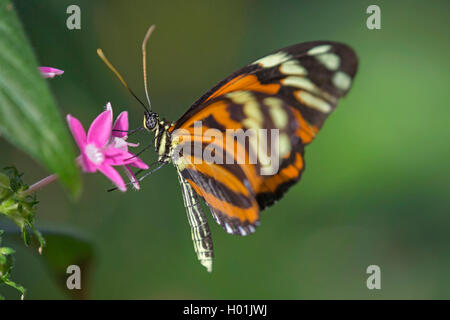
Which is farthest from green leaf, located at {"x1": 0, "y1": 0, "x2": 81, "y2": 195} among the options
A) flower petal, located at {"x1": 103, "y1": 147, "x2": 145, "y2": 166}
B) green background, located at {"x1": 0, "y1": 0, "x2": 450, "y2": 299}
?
green background, located at {"x1": 0, "y1": 0, "x2": 450, "y2": 299}

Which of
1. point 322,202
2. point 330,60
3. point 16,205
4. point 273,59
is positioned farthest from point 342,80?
point 322,202

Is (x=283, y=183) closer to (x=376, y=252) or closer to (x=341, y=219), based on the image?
(x=341, y=219)

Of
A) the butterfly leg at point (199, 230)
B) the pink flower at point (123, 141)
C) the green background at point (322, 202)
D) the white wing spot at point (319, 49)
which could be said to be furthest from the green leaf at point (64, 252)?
the green background at point (322, 202)

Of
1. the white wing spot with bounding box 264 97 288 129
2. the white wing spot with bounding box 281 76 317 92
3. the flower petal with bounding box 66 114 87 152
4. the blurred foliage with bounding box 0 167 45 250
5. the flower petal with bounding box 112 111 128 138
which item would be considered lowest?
the blurred foliage with bounding box 0 167 45 250

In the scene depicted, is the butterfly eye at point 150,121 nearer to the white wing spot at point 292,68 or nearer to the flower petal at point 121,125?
the flower petal at point 121,125

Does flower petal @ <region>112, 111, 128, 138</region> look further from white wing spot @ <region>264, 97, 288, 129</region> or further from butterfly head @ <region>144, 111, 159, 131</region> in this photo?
white wing spot @ <region>264, 97, 288, 129</region>

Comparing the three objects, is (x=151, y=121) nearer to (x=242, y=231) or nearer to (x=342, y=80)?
(x=242, y=231)
